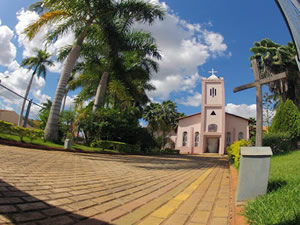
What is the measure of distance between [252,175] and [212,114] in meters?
28.5

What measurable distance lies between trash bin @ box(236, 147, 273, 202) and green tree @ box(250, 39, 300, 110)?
2124cm

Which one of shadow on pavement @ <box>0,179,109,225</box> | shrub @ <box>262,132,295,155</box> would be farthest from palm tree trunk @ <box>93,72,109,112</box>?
shadow on pavement @ <box>0,179,109,225</box>

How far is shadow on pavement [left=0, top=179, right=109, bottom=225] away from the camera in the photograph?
1.78 m

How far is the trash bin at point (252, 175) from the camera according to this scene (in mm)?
2559

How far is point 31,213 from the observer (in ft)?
6.34

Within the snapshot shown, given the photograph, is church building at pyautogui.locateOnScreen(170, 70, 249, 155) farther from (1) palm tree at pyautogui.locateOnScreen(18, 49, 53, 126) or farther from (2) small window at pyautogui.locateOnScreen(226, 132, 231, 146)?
(1) palm tree at pyautogui.locateOnScreen(18, 49, 53, 126)

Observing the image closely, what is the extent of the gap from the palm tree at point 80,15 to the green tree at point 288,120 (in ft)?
29.2

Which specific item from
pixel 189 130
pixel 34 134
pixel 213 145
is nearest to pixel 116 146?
pixel 34 134

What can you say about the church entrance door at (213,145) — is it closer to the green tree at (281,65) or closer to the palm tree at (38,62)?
the green tree at (281,65)

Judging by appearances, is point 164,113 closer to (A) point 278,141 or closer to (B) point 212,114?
(B) point 212,114

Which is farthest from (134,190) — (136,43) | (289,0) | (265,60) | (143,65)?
(265,60)

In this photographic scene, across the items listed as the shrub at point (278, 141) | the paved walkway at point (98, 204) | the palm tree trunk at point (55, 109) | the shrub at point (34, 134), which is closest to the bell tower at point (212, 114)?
the shrub at point (278, 141)

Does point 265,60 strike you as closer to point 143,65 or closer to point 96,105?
point 143,65

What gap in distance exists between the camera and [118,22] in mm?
12484
